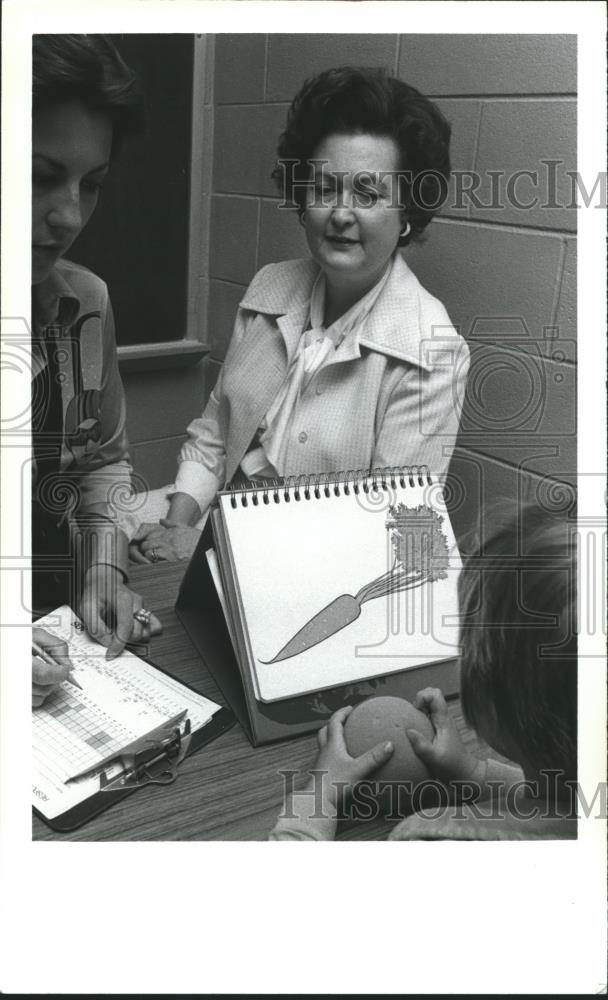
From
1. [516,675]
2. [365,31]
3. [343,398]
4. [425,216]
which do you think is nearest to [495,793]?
[516,675]

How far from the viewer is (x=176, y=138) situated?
33.7 inches

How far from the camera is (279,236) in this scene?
34.8 inches

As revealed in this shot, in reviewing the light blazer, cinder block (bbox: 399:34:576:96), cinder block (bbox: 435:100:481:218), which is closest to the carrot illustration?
the light blazer

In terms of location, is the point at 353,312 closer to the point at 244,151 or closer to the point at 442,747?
the point at 244,151

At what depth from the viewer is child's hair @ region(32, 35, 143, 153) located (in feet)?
2.27

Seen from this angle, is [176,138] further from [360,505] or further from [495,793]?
[495,793]

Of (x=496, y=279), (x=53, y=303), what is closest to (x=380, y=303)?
(x=496, y=279)

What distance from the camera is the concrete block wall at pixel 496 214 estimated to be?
0.73 m

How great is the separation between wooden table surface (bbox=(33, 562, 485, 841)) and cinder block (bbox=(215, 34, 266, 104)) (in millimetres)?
651

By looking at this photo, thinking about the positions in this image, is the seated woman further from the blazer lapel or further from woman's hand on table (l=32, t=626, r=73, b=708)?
woman's hand on table (l=32, t=626, r=73, b=708)

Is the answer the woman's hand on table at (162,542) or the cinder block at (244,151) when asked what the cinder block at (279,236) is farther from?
the woman's hand on table at (162,542)

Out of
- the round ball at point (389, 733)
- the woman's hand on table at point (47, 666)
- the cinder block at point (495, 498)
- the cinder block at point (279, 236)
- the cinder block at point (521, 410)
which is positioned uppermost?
the cinder block at point (279, 236)

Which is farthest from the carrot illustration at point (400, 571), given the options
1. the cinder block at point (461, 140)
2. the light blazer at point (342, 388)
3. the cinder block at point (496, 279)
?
the cinder block at point (461, 140)

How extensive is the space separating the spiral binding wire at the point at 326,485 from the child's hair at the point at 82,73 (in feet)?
1.32
